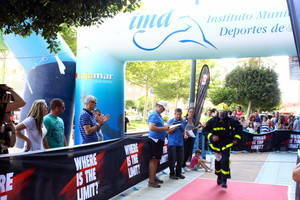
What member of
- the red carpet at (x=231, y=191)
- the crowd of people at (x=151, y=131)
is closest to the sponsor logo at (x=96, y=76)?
the crowd of people at (x=151, y=131)

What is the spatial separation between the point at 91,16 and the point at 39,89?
576 cm

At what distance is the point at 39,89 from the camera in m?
9.96

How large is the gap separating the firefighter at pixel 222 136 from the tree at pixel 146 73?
1820 cm

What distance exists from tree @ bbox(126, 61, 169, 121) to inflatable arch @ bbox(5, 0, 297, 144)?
15232 millimetres

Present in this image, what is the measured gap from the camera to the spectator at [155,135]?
23.1 feet

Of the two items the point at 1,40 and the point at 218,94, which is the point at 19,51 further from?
the point at 218,94

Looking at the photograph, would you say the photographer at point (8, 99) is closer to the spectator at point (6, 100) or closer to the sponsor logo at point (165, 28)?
the spectator at point (6, 100)

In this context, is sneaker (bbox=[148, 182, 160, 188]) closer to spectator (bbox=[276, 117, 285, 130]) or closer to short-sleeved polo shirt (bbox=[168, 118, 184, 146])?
short-sleeved polo shirt (bbox=[168, 118, 184, 146])

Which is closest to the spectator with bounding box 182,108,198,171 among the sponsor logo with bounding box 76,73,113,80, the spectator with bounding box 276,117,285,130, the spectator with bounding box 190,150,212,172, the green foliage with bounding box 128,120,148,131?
the spectator with bounding box 190,150,212,172

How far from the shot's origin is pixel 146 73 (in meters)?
28.4

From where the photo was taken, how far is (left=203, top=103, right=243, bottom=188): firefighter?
7.37 m

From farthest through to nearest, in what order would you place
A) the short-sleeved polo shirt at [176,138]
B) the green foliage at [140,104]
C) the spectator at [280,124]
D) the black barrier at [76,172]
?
the green foliage at [140,104]
the spectator at [280,124]
the short-sleeved polo shirt at [176,138]
the black barrier at [76,172]

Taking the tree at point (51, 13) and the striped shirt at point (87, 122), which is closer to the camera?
the tree at point (51, 13)

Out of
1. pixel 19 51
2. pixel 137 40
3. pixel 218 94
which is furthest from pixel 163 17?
pixel 218 94
